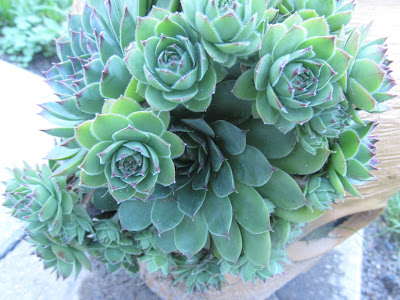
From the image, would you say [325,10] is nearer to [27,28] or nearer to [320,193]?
[320,193]

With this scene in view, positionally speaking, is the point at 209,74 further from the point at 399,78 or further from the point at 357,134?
the point at 399,78

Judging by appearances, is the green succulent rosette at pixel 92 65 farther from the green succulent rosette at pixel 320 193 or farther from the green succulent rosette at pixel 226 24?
the green succulent rosette at pixel 320 193

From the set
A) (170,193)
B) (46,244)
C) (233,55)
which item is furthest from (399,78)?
(46,244)

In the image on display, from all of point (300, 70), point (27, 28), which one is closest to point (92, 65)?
point (300, 70)

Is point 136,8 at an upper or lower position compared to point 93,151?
upper

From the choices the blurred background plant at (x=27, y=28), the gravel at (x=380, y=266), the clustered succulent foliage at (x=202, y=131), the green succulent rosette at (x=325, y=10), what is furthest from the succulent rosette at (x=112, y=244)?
the blurred background plant at (x=27, y=28)

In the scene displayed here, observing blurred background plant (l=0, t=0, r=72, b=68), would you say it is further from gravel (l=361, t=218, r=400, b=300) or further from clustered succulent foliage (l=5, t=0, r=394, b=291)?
gravel (l=361, t=218, r=400, b=300)
